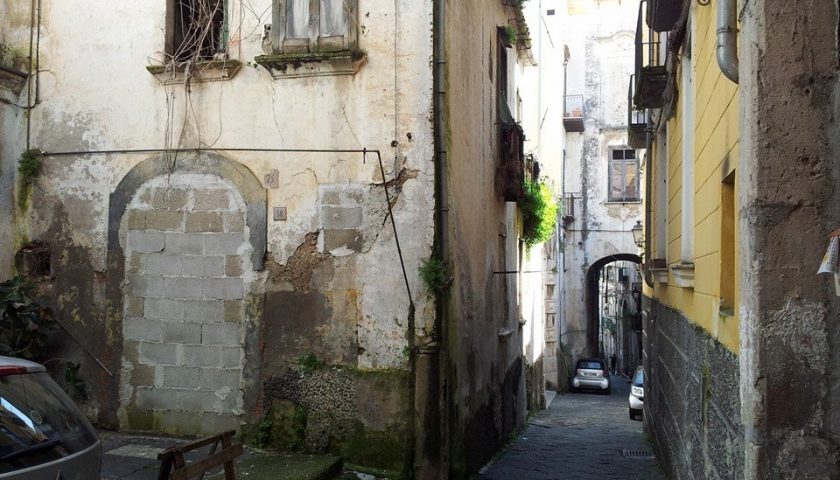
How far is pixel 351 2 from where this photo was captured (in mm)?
7879

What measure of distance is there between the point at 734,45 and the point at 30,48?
7.81 metres

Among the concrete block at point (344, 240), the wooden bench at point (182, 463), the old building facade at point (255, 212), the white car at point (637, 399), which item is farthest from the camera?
the white car at point (637, 399)

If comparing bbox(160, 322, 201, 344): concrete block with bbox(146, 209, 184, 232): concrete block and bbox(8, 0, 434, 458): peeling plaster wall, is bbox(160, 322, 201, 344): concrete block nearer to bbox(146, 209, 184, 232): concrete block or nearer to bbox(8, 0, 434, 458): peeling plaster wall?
bbox(8, 0, 434, 458): peeling plaster wall

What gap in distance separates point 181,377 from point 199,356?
0.31 meters

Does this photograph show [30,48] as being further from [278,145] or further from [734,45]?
[734,45]

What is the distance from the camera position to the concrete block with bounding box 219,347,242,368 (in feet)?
26.3

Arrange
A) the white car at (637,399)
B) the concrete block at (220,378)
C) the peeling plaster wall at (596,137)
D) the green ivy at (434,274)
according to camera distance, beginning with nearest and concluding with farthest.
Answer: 1. the green ivy at (434,274)
2. the concrete block at (220,378)
3. the white car at (637,399)
4. the peeling plaster wall at (596,137)

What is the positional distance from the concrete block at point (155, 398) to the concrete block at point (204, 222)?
5.84 ft

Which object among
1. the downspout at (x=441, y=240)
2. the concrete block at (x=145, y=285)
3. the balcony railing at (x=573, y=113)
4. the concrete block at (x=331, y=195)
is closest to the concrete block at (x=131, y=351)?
the concrete block at (x=145, y=285)

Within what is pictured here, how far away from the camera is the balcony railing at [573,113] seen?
26062 millimetres

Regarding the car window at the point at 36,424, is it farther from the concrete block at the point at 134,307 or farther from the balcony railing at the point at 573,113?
the balcony railing at the point at 573,113

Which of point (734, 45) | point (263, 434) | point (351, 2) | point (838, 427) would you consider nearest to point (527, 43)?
point (351, 2)

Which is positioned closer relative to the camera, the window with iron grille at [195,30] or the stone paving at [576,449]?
the window with iron grille at [195,30]

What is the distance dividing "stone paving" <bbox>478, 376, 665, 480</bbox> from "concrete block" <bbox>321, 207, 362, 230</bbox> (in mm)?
3910
